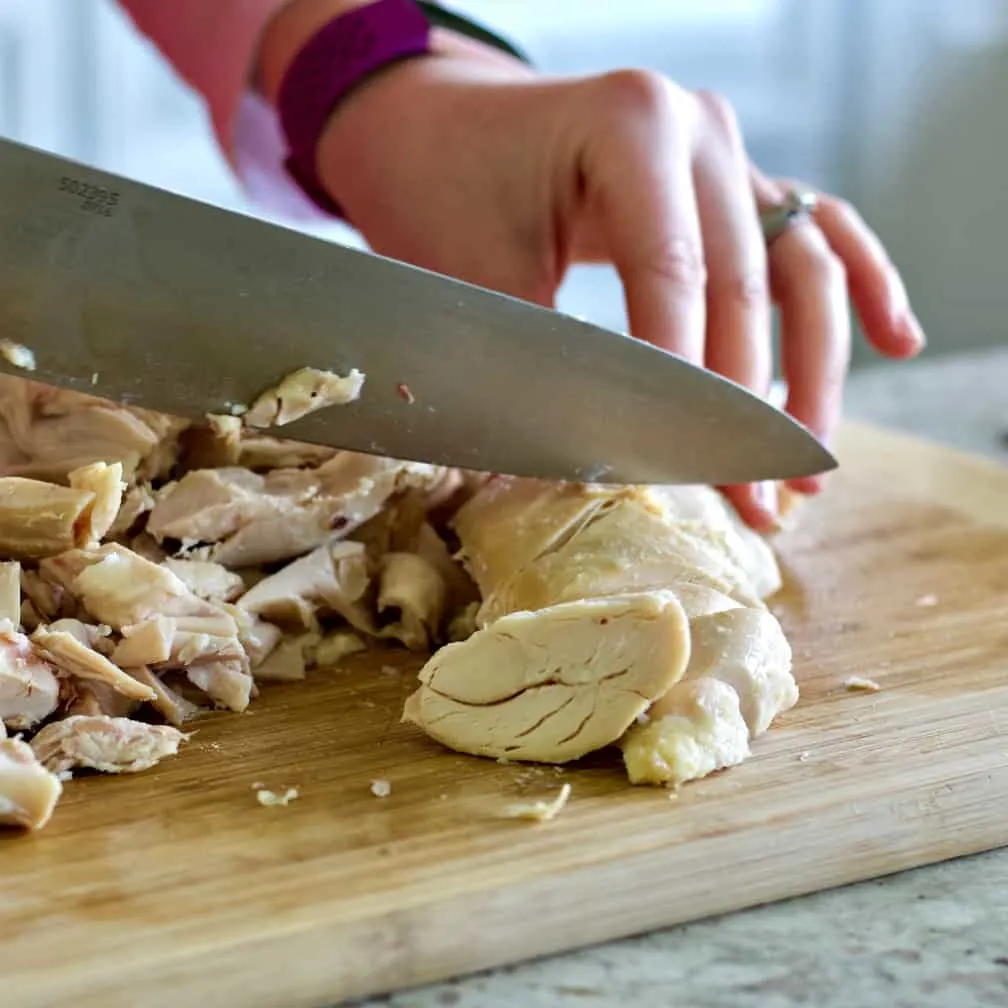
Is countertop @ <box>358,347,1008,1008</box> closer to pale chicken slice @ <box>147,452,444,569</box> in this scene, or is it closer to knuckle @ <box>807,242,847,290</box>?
pale chicken slice @ <box>147,452,444,569</box>

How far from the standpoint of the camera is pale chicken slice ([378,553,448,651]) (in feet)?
5.61

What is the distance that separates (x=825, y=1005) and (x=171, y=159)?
4566 mm

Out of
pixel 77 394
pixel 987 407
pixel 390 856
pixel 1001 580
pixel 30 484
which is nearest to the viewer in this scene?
pixel 390 856

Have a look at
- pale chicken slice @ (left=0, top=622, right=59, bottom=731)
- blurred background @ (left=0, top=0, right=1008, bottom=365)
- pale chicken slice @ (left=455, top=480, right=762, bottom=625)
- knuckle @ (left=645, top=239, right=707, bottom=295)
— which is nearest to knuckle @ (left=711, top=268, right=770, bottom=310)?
knuckle @ (left=645, top=239, right=707, bottom=295)

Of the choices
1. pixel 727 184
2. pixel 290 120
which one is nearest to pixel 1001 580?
pixel 727 184

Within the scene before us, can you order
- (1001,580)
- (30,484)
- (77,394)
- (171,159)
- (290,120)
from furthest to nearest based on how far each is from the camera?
(171,159) → (290,120) → (1001,580) → (77,394) → (30,484)

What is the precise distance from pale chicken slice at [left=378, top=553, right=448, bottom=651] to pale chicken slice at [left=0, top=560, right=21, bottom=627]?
447 millimetres

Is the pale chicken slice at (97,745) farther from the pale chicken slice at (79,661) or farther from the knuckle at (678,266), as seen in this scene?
the knuckle at (678,266)

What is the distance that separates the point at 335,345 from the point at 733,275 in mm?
729

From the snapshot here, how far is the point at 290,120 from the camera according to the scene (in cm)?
263

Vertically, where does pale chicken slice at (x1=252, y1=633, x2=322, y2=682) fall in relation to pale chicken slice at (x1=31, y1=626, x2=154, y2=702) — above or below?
below

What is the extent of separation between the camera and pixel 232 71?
281 centimetres

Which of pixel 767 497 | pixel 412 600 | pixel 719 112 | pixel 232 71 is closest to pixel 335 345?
pixel 412 600

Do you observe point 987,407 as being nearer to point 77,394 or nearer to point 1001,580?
point 1001,580
